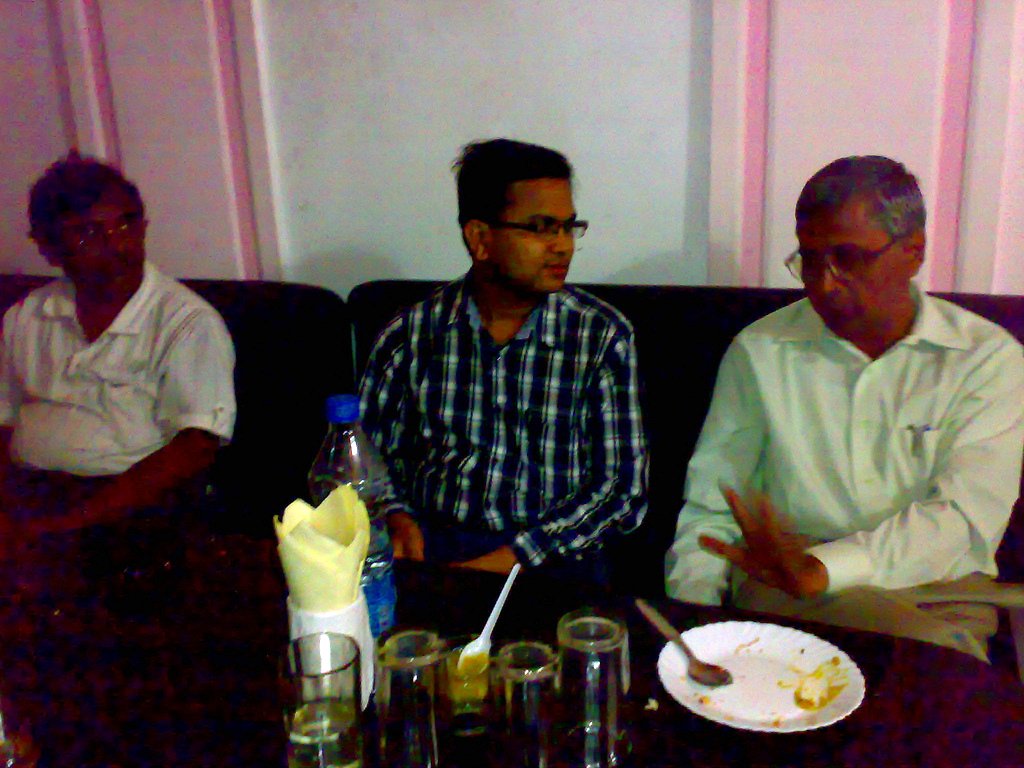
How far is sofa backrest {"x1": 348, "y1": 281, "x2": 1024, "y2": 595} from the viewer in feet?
5.69

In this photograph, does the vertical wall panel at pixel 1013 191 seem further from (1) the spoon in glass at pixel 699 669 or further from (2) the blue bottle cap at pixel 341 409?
(2) the blue bottle cap at pixel 341 409

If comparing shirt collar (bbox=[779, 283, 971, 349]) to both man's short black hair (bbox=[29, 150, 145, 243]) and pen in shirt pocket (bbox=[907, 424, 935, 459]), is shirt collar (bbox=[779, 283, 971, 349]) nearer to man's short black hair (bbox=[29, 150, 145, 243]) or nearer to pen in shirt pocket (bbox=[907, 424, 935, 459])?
pen in shirt pocket (bbox=[907, 424, 935, 459])

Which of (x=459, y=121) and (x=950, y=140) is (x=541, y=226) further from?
(x=950, y=140)

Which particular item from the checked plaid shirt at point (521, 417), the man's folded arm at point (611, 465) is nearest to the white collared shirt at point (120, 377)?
the checked plaid shirt at point (521, 417)

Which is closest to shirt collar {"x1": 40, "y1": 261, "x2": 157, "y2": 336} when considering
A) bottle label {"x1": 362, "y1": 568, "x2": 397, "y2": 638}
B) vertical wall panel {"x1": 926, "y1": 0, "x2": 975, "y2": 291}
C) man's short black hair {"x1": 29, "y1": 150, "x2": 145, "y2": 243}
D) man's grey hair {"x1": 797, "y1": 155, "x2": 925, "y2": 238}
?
man's short black hair {"x1": 29, "y1": 150, "x2": 145, "y2": 243}

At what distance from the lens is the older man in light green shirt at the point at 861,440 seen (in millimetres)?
1311

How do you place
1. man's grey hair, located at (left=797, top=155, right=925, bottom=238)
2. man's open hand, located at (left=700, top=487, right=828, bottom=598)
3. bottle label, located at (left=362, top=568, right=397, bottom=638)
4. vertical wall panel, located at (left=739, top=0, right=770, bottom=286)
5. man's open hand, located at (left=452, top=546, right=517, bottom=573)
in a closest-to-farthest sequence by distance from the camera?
bottle label, located at (left=362, top=568, right=397, bottom=638), man's open hand, located at (left=700, top=487, right=828, bottom=598), man's grey hair, located at (left=797, top=155, right=925, bottom=238), man's open hand, located at (left=452, top=546, right=517, bottom=573), vertical wall panel, located at (left=739, top=0, right=770, bottom=286)

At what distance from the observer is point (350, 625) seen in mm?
879

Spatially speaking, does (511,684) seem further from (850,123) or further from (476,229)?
(850,123)

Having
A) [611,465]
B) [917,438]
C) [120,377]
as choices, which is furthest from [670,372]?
[120,377]

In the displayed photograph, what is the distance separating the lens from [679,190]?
205 cm

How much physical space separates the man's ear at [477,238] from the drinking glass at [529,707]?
42.1 inches

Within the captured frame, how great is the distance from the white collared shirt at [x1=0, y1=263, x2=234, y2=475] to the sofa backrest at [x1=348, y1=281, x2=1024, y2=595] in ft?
2.97

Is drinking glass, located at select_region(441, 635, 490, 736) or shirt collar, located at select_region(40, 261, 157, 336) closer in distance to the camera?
drinking glass, located at select_region(441, 635, 490, 736)
